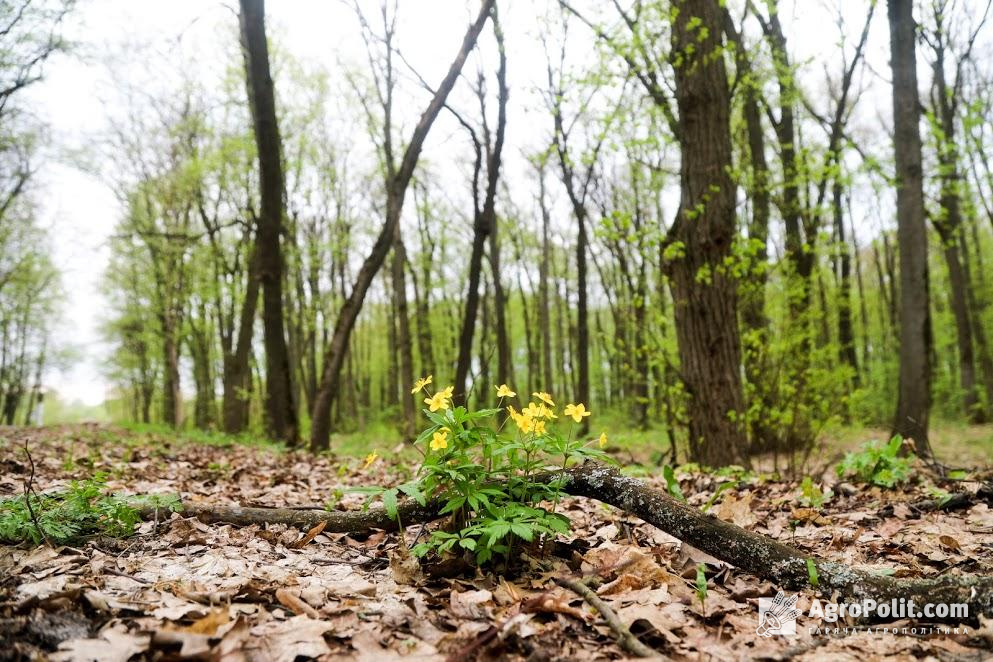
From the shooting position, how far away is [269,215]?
27.2ft

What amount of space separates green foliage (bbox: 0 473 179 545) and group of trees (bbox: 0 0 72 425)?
41.6 feet

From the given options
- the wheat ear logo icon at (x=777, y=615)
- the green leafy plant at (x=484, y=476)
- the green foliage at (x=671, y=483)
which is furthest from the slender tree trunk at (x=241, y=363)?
the wheat ear logo icon at (x=777, y=615)

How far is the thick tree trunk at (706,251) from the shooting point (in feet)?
19.2

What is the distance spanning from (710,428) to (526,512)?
433cm

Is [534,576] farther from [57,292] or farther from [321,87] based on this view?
[57,292]

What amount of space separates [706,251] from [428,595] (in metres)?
4.88

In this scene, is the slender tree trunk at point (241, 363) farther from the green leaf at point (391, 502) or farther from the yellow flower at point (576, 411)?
the yellow flower at point (576, 411)

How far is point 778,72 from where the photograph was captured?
10219 mm

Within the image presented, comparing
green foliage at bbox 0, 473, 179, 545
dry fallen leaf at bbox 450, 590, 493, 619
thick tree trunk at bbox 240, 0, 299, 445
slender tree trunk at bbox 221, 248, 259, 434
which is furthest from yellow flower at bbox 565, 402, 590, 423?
slender tree trunk at bbox 221, 248, 259, 434

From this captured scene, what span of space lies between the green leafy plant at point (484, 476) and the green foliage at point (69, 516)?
1237 millimetres

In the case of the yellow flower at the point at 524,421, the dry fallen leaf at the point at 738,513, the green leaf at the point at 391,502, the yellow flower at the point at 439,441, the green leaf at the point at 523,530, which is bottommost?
the dry fallen leaf at the point at 738,513

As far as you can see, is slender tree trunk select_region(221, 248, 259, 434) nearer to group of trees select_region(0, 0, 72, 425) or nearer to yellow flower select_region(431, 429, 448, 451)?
group of trees select_region(0, 0, 72, 425)

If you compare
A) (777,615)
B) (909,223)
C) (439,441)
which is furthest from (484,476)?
(909,223)

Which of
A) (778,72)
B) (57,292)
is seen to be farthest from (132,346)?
(778,72)
